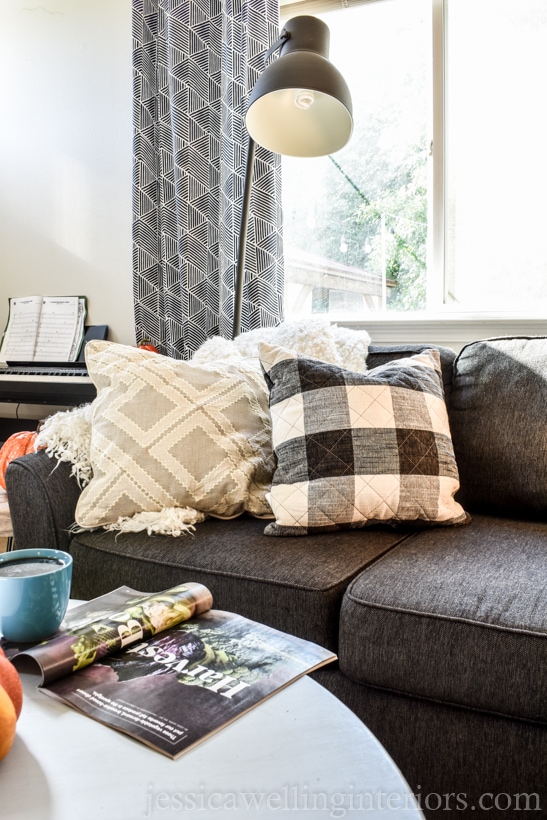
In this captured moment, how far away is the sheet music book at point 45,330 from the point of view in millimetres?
3174

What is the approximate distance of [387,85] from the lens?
2.66 metres

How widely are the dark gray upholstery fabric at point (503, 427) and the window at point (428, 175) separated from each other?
804mm

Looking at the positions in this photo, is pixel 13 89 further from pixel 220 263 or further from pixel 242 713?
pixel 242 713

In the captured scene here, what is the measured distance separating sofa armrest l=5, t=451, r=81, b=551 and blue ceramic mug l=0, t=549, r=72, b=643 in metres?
0.75

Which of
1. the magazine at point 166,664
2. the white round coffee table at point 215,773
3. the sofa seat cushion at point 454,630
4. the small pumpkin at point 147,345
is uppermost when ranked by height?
the small pumpkin at point 147,345

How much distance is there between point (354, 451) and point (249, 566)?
0.34 meters

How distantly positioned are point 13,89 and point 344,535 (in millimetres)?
2952

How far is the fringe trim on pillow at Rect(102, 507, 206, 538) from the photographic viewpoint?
151 centimetres

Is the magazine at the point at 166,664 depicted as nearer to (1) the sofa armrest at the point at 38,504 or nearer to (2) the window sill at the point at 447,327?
(1) the sofa armrest at the point at 38,504

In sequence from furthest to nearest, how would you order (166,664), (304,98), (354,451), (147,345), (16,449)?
1. (147,345)
2. (16,449)
3. (304,98)
4. (354,451)
5. (166,664)

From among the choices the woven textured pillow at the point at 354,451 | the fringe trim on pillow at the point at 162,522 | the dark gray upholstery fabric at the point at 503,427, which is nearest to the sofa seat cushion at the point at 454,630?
the woven textured pillow at the point at 354,451

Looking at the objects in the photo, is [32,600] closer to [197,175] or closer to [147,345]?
[147,345]

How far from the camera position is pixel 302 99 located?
1802 mm

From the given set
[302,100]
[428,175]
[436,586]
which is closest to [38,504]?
[436,586]
